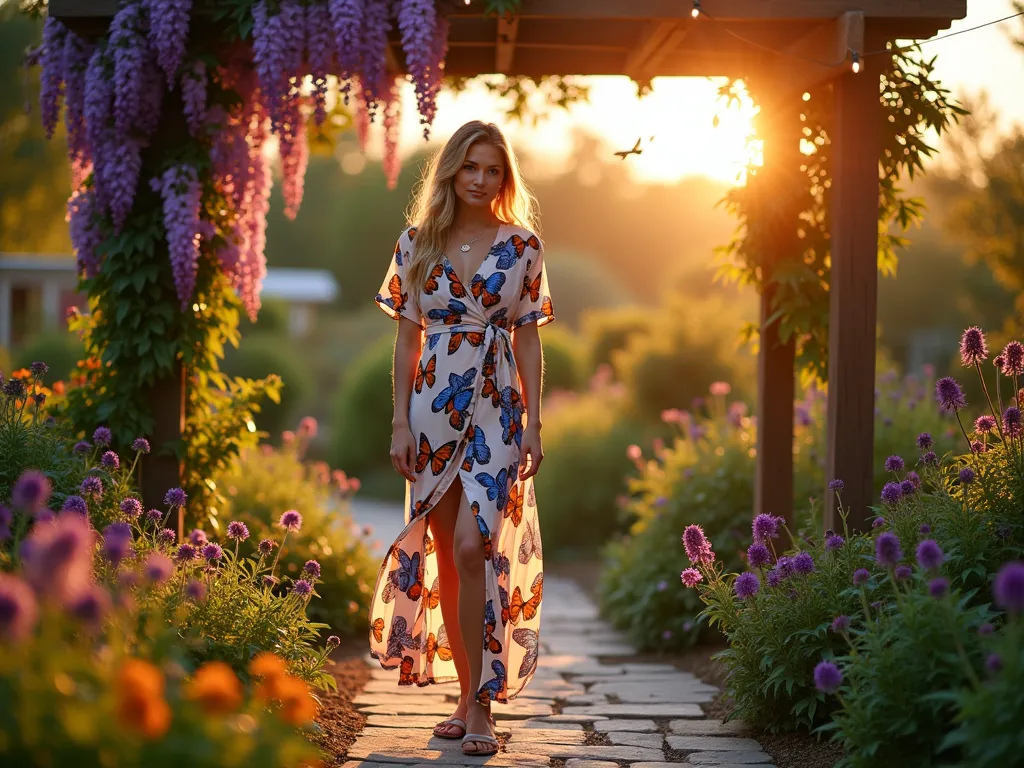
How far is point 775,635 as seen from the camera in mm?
3162

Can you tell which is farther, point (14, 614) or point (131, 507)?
point (131, 507)

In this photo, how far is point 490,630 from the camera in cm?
317

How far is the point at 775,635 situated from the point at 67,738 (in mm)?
2217

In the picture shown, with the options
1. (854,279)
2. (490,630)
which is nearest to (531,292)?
(490,630)

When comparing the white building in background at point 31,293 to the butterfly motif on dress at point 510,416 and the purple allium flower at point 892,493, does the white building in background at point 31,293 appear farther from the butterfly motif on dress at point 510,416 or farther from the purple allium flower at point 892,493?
the purple allium flower at point 892,493

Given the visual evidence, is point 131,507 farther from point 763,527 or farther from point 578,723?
point 763,527

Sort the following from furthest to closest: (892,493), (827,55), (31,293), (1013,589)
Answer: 1. (31,293)
2. (827,55)
3. (892,493)
4. (1013,589)

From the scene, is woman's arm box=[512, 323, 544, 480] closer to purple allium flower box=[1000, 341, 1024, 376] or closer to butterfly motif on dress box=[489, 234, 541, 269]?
butterfly motif on dress box=[489, 234, 541, 269]

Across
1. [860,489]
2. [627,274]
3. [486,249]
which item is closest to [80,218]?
[486,249]

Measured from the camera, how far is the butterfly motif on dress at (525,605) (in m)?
3.36

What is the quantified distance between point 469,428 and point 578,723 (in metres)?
1.10

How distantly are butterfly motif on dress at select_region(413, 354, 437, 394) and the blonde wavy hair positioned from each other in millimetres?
248

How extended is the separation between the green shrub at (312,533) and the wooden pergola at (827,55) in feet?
3.02

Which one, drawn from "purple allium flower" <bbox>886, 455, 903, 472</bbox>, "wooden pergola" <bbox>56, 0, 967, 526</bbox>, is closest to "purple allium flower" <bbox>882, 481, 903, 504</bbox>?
"purple allium flower" <bbox>886, 455, 903, 472</bbox>
